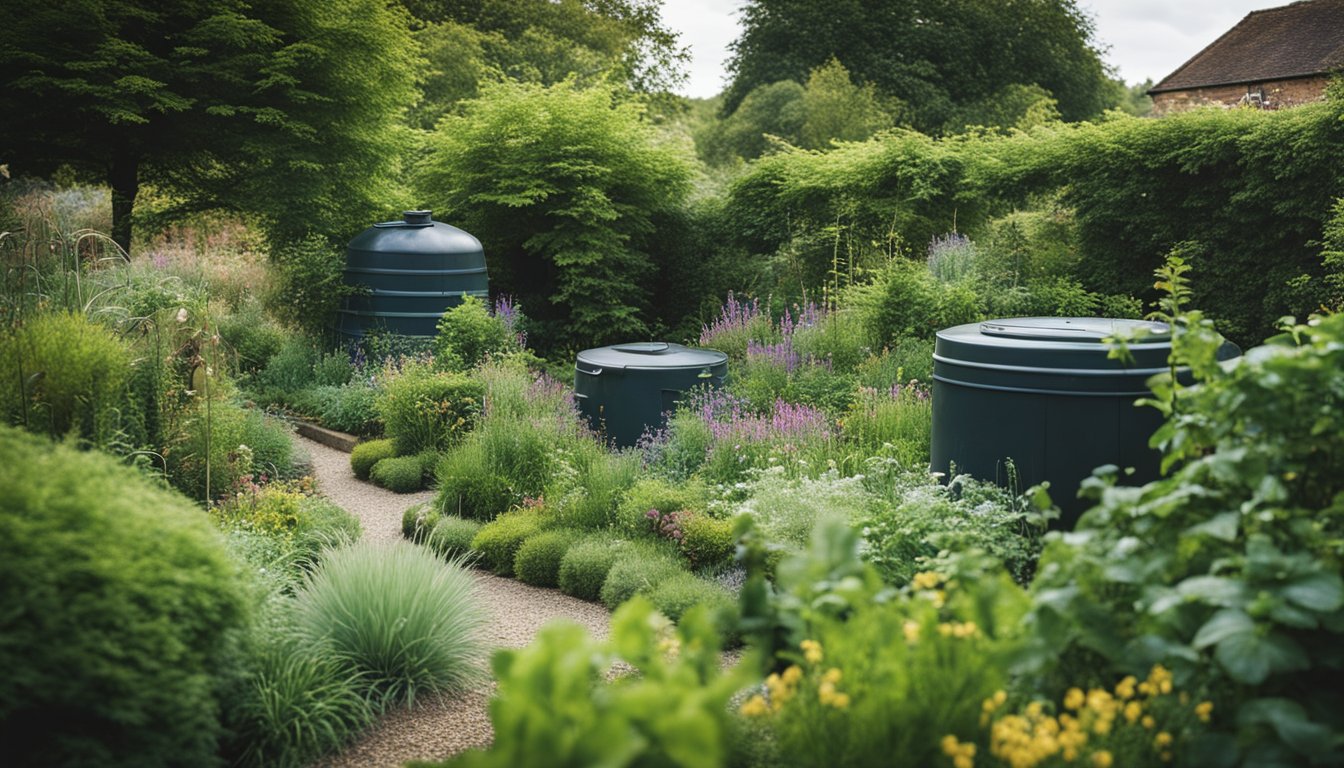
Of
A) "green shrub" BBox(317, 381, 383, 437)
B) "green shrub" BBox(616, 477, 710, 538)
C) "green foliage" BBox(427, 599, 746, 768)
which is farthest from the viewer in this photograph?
"green shrub" BBox(317, 381, 383, 437)

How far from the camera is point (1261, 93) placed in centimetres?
2456

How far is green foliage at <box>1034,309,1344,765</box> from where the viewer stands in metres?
2.20

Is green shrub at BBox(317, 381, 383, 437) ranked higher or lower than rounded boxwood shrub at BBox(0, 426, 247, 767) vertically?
lower

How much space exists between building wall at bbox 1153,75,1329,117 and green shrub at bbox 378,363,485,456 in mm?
19941

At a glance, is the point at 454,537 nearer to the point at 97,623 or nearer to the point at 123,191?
the point at 97,623

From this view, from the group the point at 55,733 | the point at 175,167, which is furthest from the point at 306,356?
the point at 55,733

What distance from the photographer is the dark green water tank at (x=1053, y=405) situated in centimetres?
474

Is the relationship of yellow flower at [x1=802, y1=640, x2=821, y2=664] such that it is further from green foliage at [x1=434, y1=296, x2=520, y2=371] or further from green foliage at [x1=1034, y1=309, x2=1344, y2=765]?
green foliage at [x1=434, y1=296, x2=520, y2=371]

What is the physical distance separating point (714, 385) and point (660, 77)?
2729cm

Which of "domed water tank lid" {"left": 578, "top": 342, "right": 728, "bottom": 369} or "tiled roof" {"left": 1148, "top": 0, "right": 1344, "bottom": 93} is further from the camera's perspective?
"tiled roof" {"left": 1148, "top": 0, "right": 1344, "bottom": 93}

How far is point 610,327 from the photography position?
12664 millimetres

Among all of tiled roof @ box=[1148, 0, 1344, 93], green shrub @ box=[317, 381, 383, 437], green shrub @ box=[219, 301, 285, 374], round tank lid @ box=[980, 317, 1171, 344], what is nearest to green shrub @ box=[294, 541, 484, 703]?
round tank lid @ box=[980, 317, 1171, 344]

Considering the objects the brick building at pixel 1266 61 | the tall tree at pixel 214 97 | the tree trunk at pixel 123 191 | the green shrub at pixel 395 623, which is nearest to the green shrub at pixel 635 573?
the green shrub at pixel 395 623

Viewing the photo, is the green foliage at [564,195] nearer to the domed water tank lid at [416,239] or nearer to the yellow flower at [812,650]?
the domed water tank lid at [416,239]
